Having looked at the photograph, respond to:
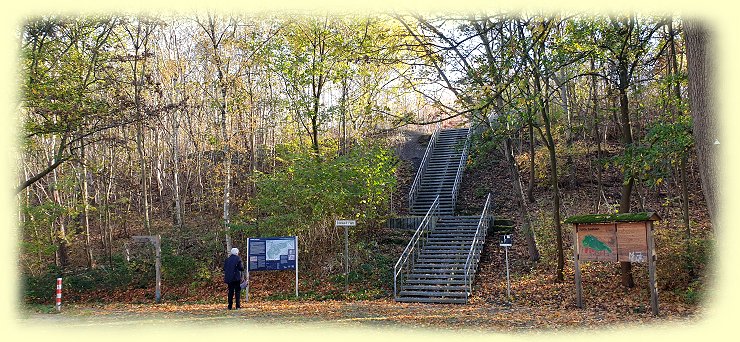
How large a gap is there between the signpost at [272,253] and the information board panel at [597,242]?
7.40 metres

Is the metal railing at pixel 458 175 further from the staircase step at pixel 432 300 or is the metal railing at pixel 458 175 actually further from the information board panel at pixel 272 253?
the information board panel at pixel 272 253

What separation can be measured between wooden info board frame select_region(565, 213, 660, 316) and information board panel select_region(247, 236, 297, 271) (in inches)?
292

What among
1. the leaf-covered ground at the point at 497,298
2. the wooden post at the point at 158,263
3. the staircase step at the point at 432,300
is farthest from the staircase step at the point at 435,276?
the wooden post at the point at 158,263

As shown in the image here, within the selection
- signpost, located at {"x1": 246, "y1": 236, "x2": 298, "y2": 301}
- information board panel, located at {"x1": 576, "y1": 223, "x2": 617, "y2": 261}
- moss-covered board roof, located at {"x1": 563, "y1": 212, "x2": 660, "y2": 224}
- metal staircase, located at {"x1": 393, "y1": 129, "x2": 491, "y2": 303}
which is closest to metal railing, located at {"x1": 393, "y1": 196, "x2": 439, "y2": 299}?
metal staircase, located at {"x1": 393, "y1": 129, "x2": 491, "y2": 303}

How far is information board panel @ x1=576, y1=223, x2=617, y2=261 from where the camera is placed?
1115cm

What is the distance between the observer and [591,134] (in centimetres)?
2420

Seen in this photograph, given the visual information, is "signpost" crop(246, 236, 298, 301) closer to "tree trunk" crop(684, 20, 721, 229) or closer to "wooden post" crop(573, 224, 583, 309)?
"wooden post" crop(573, 224, 583, 309)

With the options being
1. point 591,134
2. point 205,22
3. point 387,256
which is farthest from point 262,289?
point 591,134

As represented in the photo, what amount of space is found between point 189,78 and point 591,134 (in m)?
19.5

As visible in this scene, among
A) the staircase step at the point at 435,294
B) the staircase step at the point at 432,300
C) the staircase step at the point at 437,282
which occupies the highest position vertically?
the staircase step at the point at 437,282

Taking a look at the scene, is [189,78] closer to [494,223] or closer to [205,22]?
[205,22]

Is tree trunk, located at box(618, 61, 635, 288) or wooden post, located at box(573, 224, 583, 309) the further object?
tree trunk, located at box(618, 61, 635, 288)

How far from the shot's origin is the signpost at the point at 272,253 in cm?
1459

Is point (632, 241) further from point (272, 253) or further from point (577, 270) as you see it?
point (272, 253)
